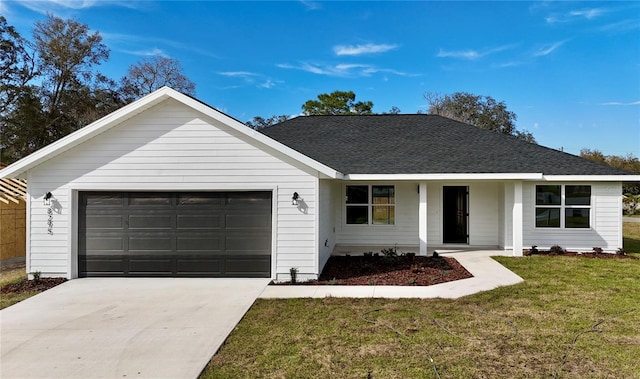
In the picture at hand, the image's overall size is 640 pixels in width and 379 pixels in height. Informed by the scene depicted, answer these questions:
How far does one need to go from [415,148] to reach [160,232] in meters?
8.72

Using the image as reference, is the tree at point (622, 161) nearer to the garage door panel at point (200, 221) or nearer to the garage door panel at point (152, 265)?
the garage door panel at point (200, 221)

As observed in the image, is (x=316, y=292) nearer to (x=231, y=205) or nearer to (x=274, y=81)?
(x=231, y=205)

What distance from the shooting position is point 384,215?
12.8 meters

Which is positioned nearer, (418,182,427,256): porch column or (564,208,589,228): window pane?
(418,182,427,256): porch column

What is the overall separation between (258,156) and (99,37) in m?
27.8

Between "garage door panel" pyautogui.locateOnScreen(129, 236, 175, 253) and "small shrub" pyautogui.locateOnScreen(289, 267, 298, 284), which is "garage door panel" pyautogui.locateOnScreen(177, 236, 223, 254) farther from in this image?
"small shrub" pyautogui.locateOnScreen(289, 267, 298, 284)

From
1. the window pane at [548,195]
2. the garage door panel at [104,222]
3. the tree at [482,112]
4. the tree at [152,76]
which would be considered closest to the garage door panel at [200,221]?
the garage door panel at [104,222]

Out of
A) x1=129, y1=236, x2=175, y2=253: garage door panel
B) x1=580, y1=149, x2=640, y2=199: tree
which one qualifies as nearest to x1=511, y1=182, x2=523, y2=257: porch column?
x1=129, y1=236, x2=175, y2=253: garage door panel

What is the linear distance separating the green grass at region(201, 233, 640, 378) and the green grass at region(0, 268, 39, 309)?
4684 millimetres

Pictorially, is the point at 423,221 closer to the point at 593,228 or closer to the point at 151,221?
the point at 593,228

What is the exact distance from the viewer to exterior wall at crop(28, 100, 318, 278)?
27.2ft

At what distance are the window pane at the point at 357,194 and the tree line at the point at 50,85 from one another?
77.9ft

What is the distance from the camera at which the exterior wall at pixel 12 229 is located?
1105 cm

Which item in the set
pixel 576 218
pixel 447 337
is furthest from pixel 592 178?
pixel 447 337
